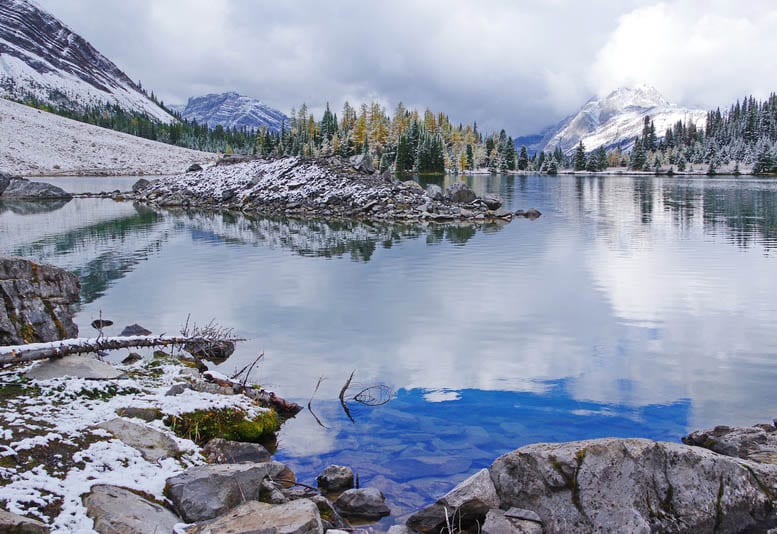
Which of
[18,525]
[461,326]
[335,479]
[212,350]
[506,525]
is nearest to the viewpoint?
[18,525]

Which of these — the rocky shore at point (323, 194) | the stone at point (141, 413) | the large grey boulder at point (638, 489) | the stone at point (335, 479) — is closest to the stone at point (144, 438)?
the stone at point (141, 413)

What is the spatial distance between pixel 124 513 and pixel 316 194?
2157 inches

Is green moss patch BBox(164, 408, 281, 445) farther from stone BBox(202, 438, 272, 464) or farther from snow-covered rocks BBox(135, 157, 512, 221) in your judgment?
snow-covered rocks BBox(135, 157, 512, 221)

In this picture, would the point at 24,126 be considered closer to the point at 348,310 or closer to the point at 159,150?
the point at 159,150

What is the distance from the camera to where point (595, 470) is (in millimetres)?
7543

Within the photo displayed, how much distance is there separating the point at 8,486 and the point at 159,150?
7689 inches

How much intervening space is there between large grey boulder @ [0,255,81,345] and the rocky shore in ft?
129

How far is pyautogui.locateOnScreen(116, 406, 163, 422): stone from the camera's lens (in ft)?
31.6

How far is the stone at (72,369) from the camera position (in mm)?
10062

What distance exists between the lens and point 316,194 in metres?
60.3

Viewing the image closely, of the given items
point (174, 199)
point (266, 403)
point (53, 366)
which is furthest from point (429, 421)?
point (174, 199)

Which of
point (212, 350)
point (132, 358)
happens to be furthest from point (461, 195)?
point (132, 358)

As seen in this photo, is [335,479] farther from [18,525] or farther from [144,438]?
[18,525]

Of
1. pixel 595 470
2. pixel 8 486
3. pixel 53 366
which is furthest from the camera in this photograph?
pixel 53 366
